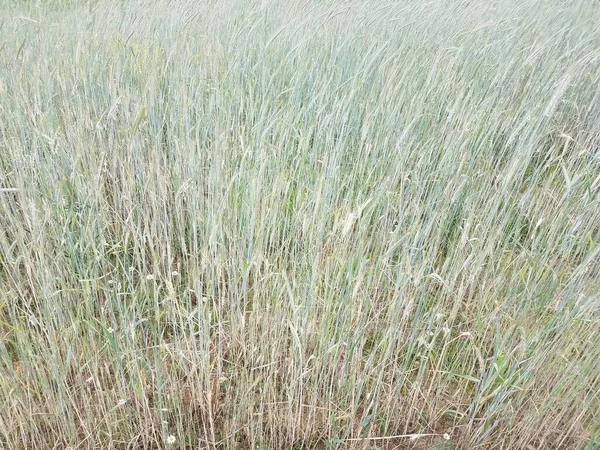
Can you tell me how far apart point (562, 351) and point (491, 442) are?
267 millimetres

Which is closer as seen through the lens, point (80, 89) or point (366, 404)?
point (366, 404)

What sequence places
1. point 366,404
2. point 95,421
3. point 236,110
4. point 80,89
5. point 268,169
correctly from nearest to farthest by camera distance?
1. point 95,421
2. point 366,404
3. point 268,169
4. point 236,110
5. point 80,89

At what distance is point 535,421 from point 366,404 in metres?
0.37

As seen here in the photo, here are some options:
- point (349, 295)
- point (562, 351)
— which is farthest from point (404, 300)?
point (562, 351)

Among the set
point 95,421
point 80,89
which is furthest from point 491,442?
point 80,89

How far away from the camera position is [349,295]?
3.53 ft

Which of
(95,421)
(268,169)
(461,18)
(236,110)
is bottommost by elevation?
(95,421)

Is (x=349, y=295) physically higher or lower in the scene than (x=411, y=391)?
higher

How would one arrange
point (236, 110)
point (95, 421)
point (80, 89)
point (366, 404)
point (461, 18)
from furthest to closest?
point (461, 18) → point (80, 89) → point (236, 110) → point (366, 404) → point (95, 421)

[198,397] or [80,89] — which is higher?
[80,89]

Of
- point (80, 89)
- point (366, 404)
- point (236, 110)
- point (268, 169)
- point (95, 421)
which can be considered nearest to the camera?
point (95, 421)

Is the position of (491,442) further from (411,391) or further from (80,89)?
(80,89)

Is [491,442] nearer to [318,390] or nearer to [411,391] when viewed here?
[411,391]

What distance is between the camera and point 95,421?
1036mm
